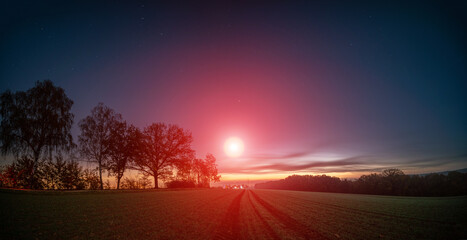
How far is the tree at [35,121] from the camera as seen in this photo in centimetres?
2731

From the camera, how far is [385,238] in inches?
417

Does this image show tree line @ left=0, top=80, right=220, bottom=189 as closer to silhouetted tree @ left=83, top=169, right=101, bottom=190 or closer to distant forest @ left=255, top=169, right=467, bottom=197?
silhouetted tree @ left=83, top=169, right=101, bottom=190

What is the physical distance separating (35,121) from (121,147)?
1503 cm

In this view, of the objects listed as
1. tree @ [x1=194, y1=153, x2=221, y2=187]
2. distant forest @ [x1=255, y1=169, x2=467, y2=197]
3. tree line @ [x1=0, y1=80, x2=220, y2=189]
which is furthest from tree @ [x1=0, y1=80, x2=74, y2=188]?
distant forest @ [x1=255, y1=169, x2=467, y2=197]

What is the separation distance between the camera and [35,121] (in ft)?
94.2

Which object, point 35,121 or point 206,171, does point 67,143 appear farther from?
point 206,171

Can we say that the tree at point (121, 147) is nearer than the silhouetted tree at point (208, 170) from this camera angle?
Yes

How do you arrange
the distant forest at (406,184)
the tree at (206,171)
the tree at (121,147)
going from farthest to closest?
the tree at (206,171) → the distant forest at (406,184) → the tree at (121,147)

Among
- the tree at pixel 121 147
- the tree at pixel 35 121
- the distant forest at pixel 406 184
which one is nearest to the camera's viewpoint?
the tree at pixel 35 121

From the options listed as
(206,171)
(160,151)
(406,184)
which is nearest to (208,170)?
(206,171)

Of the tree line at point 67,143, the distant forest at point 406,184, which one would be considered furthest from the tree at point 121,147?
the distant forest at point 406,184

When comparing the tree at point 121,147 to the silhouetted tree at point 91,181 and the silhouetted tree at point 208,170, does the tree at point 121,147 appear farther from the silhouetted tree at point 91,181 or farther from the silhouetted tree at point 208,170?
the silhouetted tree at point 208,170

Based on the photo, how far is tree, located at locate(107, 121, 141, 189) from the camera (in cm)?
4006

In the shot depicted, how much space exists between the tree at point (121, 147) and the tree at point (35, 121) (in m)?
9.40
